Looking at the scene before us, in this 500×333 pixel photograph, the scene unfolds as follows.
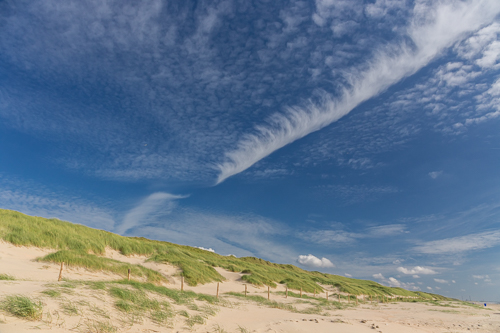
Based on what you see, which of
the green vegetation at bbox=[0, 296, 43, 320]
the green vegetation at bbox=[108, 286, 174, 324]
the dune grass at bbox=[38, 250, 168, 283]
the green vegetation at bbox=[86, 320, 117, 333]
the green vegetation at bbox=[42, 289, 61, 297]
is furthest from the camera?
the dune grass at bbox=[38, 250, 168, 283]

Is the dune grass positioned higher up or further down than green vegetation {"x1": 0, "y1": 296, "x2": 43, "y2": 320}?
higher up

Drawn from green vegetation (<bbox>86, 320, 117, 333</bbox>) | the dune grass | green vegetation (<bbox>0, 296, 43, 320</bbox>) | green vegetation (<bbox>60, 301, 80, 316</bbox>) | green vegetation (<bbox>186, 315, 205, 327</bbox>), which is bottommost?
green vegetation (<bbox>186, 315, 205, 327</bbox>)

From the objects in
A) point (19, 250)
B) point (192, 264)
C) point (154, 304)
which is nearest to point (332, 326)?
point (154, 304)

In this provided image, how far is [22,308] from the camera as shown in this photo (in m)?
6.85

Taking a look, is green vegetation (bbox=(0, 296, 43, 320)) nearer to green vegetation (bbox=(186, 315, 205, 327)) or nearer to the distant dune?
the distant dune

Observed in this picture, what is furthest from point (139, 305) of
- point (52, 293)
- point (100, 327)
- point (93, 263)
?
point (93, 263)

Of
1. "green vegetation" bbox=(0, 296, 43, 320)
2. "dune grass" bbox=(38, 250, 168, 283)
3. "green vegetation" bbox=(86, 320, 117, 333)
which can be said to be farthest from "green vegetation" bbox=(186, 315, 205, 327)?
"dune grass" bbox=(38, 250, 168, 283)

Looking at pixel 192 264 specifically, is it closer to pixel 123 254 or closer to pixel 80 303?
pixel 123 254

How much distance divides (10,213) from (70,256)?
10034 millimetres

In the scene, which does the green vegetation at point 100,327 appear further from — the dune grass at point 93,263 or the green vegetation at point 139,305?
the dune grass at point 93,263

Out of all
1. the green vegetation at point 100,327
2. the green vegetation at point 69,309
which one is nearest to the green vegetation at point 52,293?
the green vegetation at point 69,309

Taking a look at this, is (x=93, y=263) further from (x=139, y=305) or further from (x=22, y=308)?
(x=22, y=308)

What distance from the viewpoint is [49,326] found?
22.2 ft

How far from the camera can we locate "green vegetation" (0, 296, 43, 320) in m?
6.75
